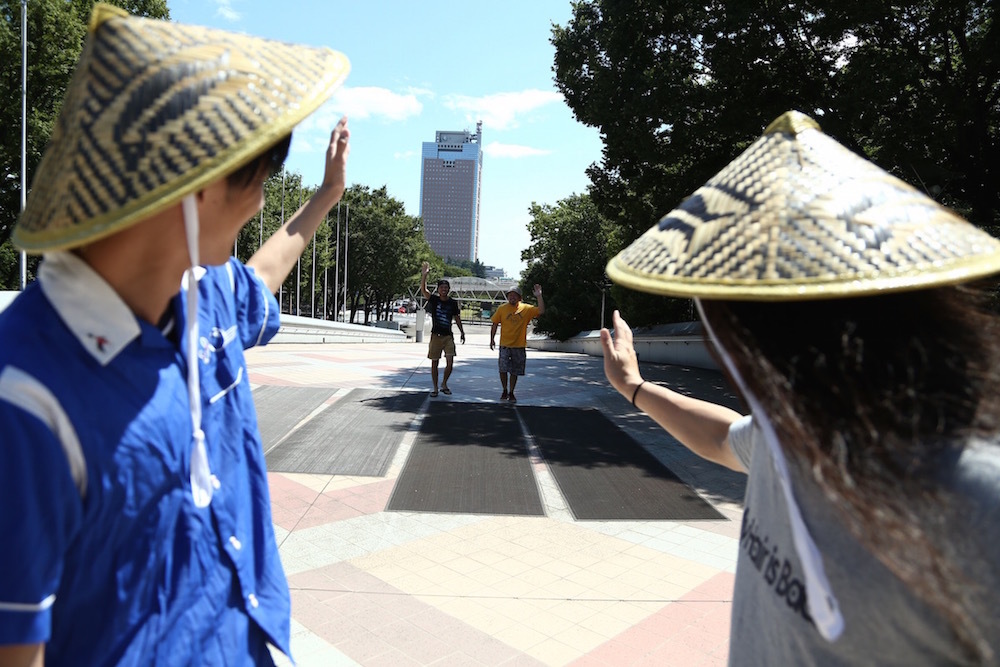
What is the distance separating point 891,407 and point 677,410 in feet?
3.10

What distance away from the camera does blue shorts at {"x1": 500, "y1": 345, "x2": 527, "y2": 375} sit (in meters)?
11.1

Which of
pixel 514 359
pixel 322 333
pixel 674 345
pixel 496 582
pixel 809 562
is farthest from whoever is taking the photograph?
pixel 322 333

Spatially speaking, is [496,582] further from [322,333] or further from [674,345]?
[322,333]

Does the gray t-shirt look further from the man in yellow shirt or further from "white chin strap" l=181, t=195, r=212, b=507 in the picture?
the man in yellow shirt

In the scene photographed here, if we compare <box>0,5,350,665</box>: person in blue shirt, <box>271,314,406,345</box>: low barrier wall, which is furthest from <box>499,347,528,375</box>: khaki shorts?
<box>271,314,406,345</box>: low barrier wall

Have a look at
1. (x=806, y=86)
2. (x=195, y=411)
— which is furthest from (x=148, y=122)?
(x=806, y=86)

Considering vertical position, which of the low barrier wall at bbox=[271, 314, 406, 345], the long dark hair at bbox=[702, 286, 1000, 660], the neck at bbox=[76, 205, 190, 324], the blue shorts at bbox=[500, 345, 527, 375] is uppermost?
the neck at bbox=[76, 205, 190, 324]

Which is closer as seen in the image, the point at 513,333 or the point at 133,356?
the point at 133,356

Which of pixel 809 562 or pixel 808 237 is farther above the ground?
pixel 808 237

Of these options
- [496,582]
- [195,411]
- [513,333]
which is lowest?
[496,582]

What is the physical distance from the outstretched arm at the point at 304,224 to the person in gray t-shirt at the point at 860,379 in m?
1.16

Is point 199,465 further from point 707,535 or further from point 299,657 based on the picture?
point 707,535

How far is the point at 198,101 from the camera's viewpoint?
898 millimetres

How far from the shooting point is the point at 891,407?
0.79 metres
